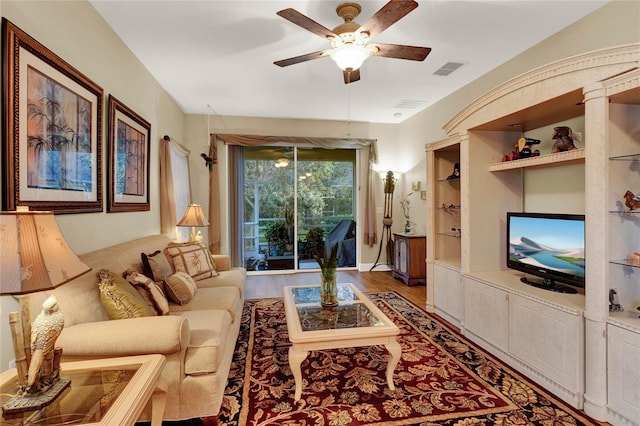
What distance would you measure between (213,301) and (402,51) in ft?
8.25

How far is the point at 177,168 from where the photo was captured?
4.68m

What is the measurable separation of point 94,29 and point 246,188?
352 centimetres

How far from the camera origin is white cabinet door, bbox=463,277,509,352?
102 inches

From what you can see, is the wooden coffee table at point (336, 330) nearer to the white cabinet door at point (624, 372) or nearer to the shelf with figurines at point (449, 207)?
the white cabinet door at point (624, 372)

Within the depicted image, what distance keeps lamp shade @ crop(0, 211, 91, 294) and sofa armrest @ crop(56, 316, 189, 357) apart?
542mm

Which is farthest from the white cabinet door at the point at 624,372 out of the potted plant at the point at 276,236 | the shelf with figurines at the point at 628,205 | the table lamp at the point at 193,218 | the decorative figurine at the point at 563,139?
the potted plant at the point at 276,236

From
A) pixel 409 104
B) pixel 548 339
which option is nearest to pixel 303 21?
pixel 548 339

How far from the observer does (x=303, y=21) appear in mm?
2059

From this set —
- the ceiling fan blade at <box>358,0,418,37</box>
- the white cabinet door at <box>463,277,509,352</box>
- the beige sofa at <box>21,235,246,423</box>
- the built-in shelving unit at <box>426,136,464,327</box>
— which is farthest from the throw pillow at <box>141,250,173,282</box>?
the built-in shelving unit at <box>426,136,464,327</box>

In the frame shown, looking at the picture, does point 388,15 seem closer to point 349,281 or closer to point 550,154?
point 550,154

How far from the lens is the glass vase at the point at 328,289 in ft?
8.59

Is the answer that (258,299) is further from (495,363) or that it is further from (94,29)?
(94,29)

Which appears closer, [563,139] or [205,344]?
[205,344]

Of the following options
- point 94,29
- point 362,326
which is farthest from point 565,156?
point 94,29
